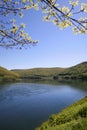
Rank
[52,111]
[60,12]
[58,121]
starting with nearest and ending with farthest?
[60,12] < [58,121] < [52,111]

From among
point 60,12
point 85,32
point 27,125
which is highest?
point 60,12

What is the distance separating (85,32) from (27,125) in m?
32.8

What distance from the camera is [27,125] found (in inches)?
1580

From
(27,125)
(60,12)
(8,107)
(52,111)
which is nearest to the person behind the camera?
(60,12)

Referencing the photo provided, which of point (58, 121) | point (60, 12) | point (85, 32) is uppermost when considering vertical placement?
point (60, 12)

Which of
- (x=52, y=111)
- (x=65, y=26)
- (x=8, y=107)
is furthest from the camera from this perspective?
(x=8, y=107)

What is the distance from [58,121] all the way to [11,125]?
64.6ft

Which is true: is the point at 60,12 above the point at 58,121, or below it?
above

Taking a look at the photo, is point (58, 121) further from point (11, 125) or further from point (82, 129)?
point (11, 125)

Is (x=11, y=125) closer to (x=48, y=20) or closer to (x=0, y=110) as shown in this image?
(x=0, y=110)

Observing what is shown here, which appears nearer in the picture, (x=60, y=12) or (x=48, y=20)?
(x=60, y=12)

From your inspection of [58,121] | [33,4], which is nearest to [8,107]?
[58,121]

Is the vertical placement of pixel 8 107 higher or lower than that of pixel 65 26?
lower

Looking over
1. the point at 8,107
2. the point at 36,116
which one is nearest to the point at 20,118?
the point at 36,116
